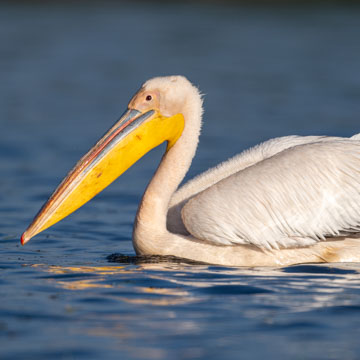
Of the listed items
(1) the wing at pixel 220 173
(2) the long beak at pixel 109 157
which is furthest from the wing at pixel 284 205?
(2) the long beak at pixel 109 157

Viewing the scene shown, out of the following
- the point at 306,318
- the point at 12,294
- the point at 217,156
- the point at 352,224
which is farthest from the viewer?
the point at 217,156

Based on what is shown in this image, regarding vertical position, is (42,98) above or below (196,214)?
above

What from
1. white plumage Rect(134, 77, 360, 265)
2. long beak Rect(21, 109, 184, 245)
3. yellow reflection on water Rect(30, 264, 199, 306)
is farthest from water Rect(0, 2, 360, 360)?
long beak Rect(21, 109, 184, 245)

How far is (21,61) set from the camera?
17.5 meters

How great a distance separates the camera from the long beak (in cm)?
609

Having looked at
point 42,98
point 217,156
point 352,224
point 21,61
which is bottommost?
point 352,224

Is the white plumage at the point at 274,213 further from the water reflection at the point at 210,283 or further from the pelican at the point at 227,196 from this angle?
the water reflection at the point at 210,283

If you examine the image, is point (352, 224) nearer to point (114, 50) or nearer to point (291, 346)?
point (291, 346)

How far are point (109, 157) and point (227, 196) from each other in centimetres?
86

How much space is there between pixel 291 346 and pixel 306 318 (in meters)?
0.43

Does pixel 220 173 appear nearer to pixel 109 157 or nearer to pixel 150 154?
pixel 109 157

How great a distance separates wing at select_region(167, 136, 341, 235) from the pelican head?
0.40m

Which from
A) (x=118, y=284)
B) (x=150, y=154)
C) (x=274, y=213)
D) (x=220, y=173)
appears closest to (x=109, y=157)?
(x=220, y=173)

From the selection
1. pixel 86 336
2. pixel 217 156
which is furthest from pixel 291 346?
pixel 217 156
